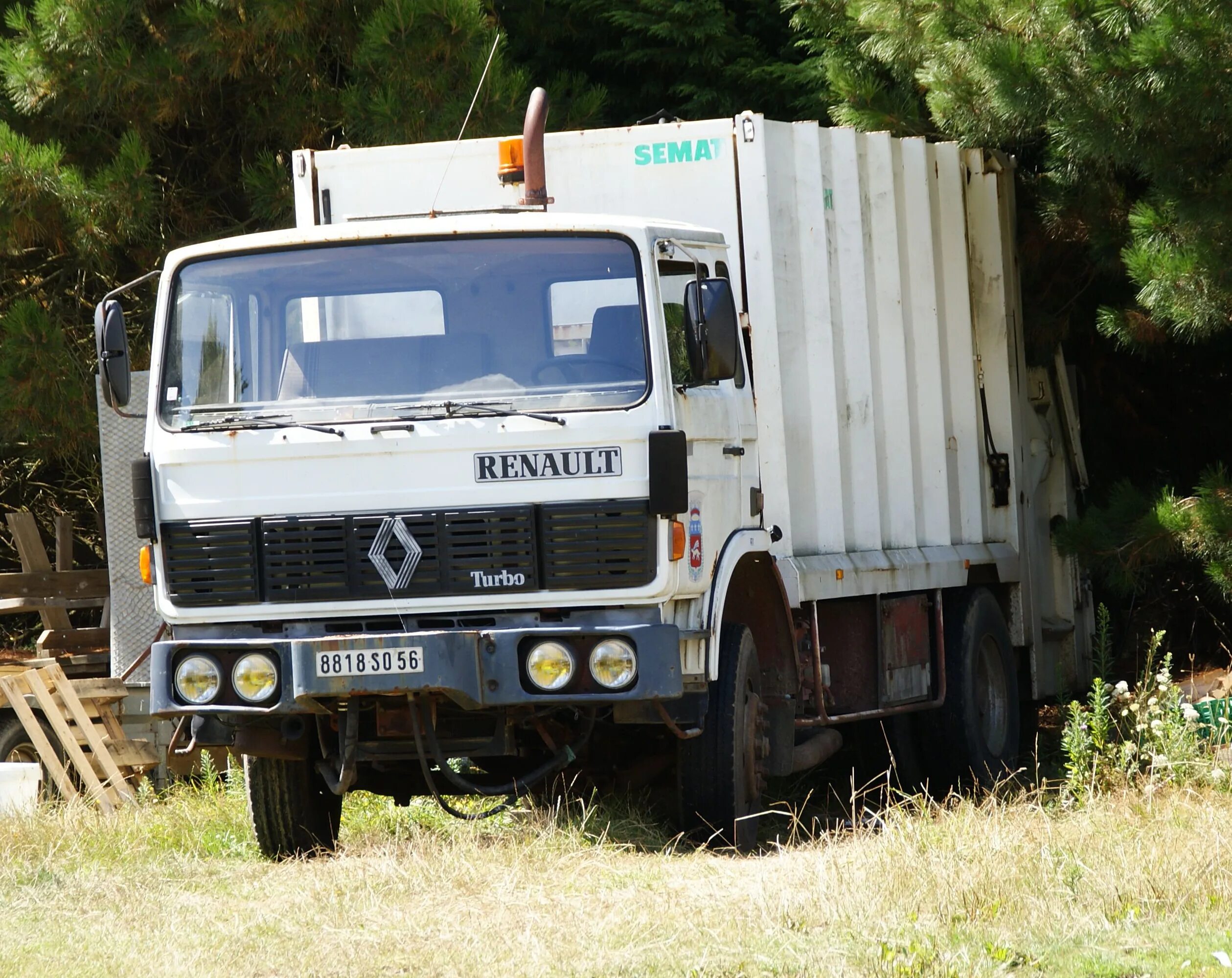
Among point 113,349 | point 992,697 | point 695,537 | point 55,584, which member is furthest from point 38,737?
point 992,697

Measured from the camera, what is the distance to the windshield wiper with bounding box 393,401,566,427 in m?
6.29

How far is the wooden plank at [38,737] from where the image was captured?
9.63 metres

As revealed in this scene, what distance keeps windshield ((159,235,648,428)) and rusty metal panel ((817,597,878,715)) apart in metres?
2.38

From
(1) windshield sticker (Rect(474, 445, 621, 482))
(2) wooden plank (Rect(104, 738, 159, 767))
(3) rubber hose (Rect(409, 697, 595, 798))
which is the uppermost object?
(1) windshield sticker (Rect(474, 445, 621, 482))

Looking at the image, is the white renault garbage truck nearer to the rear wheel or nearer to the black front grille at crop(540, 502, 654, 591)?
the black front grille at crop(540, 502, 654, 591)

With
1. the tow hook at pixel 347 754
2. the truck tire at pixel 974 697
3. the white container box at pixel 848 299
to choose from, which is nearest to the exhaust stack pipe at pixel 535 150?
the white container box at pixel 848 299

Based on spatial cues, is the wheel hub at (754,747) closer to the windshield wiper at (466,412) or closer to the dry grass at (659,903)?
the dry grass at (659,903)

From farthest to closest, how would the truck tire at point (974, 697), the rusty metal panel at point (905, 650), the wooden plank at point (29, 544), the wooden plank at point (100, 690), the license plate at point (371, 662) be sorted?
1. the wooden plank at point (29, 544)
2. the wooden plank at point (100, 690)
3. the truck tire at point (974, 697)
4. the rusty metal panel at point (905, 650)
5. the license plate at point (371, 662)

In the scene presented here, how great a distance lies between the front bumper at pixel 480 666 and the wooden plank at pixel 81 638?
18.8ft

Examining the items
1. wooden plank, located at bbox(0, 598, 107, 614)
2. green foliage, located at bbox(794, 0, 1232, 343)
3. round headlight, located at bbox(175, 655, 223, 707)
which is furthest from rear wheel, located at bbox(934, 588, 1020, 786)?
wooden plank, located at bbox(0, 598, 107, 614)

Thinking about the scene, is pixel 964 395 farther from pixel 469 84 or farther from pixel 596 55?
pixel 596 55

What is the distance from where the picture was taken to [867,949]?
4.92 meters

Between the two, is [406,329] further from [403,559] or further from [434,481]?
[403,559]

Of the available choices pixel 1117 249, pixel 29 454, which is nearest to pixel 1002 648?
pixel 1117 249
